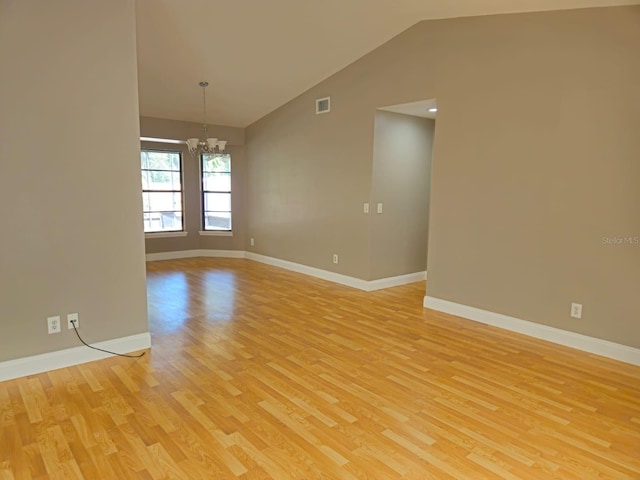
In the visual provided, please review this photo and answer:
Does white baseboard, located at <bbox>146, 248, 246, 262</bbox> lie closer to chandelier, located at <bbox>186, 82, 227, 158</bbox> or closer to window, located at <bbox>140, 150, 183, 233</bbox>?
window, located at <bbox>140, 150, 183, 233</bbox>

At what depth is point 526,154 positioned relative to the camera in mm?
3811

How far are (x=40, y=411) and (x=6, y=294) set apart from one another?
34.6 inches

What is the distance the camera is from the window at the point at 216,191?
26.3 ft

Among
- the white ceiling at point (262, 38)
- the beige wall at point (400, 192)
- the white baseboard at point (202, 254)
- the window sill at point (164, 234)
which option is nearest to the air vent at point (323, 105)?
the white ceiling at point (262, 38)

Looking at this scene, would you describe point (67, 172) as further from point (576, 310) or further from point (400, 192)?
point (576, 310)

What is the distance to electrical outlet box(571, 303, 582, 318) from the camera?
357cm

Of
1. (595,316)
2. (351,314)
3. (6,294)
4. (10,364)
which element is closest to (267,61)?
(351,314)

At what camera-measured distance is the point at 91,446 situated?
2.17 meters

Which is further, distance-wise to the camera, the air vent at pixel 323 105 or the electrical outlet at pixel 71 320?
the air vent at pixel 323 105

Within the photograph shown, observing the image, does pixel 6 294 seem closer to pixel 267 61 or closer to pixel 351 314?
pixel 351 314

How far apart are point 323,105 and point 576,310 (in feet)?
13.4

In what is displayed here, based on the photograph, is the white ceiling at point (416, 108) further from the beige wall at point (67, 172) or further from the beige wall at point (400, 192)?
the beige wall at point (67, 172)

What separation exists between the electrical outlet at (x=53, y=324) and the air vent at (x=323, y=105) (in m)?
4.24

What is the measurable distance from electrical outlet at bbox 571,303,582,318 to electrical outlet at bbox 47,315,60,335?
4212 millimetres
